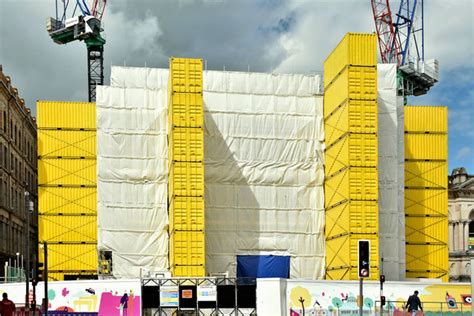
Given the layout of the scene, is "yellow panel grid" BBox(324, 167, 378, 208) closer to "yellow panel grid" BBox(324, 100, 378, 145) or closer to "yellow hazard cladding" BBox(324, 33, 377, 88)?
"yellow panel grid" BBox(324, 100, 378, 145)

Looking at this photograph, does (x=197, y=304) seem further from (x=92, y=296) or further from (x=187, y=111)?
(x=187, y=111)

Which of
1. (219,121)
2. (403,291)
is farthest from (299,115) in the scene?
(403,291)

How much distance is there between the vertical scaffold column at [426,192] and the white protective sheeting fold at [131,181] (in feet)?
60.8

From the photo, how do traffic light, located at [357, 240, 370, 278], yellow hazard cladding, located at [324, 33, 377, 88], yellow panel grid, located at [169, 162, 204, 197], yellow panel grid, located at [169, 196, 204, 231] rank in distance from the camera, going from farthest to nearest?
yellow hazard cladding, located at [324, 33, 377, 88] → yellow panel grid, located at [169, 162, 204, 197] → yellow panel grid, located at [169, 196, 204, 231] → traffic light, located at [357, 240, 370, 278]

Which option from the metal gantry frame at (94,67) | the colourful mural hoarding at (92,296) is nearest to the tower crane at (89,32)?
the metal gantry frame at (94,67)

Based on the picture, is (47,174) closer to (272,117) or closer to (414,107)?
(272,117)

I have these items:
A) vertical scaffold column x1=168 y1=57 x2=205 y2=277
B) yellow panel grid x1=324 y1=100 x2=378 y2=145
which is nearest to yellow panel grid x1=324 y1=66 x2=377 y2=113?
yellow panel grid x1=324 y1=100 x2=378 y2=145

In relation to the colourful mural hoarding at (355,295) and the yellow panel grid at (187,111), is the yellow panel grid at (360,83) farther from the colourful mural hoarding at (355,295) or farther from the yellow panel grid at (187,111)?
the colourful mural hoarding at (355,295)

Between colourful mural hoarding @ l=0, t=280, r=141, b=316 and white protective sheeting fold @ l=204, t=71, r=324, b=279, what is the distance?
13.2m

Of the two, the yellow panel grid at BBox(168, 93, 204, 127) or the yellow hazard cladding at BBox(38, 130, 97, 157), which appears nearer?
the yellow panel grid at BBox(168, 93, 204, 127)

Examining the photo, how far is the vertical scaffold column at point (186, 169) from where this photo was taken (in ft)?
174

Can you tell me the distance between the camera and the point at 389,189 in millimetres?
59281

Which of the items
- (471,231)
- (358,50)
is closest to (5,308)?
(358,50)

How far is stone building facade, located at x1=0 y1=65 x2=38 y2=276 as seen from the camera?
68312mm
